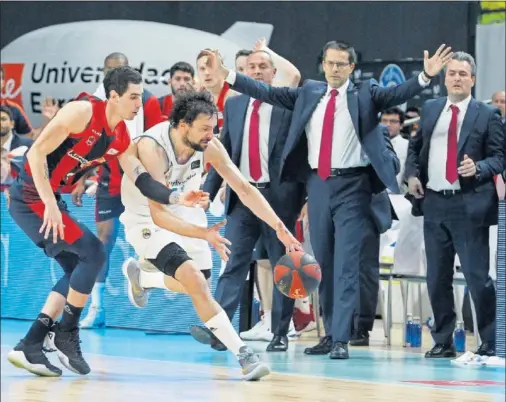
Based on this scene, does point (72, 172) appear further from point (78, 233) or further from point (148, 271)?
point (148, 271)

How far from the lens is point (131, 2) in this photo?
22766mm

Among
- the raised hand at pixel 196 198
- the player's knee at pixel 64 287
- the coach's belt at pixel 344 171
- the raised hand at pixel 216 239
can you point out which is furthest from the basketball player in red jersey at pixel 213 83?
the raised hand at pixel 196 198

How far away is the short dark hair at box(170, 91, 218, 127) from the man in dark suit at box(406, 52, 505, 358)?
2276mm

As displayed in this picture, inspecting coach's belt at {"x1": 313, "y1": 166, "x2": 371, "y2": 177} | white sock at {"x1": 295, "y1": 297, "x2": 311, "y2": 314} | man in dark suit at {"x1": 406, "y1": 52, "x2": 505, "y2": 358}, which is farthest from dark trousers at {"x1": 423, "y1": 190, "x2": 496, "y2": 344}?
→ white sock at {"x1": 295, "y1": 297, "x2": 311, "y2": 314}

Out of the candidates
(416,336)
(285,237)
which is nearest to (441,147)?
(416,336)

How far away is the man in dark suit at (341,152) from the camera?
29.6 ft

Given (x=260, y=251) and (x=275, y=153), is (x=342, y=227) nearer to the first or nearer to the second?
(x=275, y=153)

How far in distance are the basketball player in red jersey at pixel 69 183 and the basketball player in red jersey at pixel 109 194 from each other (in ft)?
5.20

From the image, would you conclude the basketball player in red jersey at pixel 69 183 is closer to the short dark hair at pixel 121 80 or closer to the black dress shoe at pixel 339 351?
the short dark hair at pixel 121 80

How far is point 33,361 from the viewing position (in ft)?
25.5

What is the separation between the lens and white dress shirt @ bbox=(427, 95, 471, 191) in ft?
30.4

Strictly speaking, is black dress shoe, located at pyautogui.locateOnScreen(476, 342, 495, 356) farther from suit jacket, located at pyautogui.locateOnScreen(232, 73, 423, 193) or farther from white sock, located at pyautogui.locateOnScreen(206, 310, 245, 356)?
white sock, located at pyautogui.locateOnScreen(206, 310, 245, 356)

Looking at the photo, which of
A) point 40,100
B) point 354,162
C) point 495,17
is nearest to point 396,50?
point 495,17

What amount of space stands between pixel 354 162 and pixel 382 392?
7.55ft
